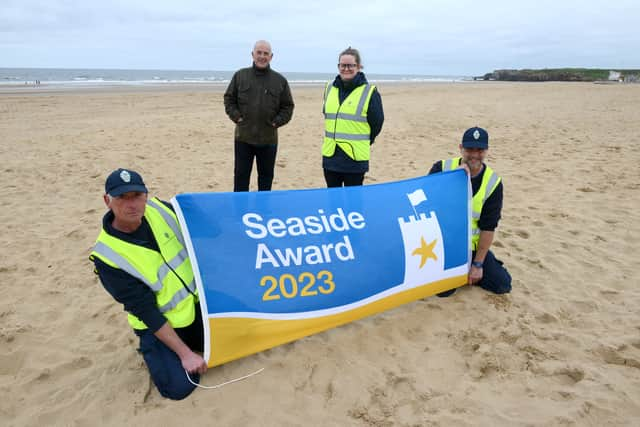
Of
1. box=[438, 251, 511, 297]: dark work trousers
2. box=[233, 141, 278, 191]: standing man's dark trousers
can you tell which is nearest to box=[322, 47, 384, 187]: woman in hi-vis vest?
box=[233, 141, 278, 191]: standing man's dark trousers

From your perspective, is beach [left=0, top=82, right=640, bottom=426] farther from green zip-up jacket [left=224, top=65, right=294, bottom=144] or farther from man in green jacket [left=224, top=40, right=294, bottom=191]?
green zip-up jacket [left=224, top=65, right=294, bottom=144]

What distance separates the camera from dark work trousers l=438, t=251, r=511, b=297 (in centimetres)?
338

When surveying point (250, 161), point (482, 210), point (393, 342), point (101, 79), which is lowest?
point (393, 342)

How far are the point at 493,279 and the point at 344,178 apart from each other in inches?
62.6

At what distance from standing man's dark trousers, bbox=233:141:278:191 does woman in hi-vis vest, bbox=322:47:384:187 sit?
33.4 inches

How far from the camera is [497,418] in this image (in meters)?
2.20

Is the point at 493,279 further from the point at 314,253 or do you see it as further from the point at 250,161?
the point at 250,161

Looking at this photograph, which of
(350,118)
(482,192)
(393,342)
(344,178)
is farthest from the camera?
(344,178)

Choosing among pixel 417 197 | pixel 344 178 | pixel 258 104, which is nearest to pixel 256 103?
pixel 258 104

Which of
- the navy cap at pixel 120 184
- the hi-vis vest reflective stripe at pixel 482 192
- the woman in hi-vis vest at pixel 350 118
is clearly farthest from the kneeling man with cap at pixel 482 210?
the navy cap at pixel 120 184

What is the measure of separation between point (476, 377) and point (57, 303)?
3090 millimetres

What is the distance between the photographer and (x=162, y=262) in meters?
2.38

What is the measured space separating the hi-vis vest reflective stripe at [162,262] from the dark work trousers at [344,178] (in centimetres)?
186

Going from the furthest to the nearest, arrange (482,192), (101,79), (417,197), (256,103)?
1. (101,79)
2. (256,103)
3. (482,192)
4. (417,197)
